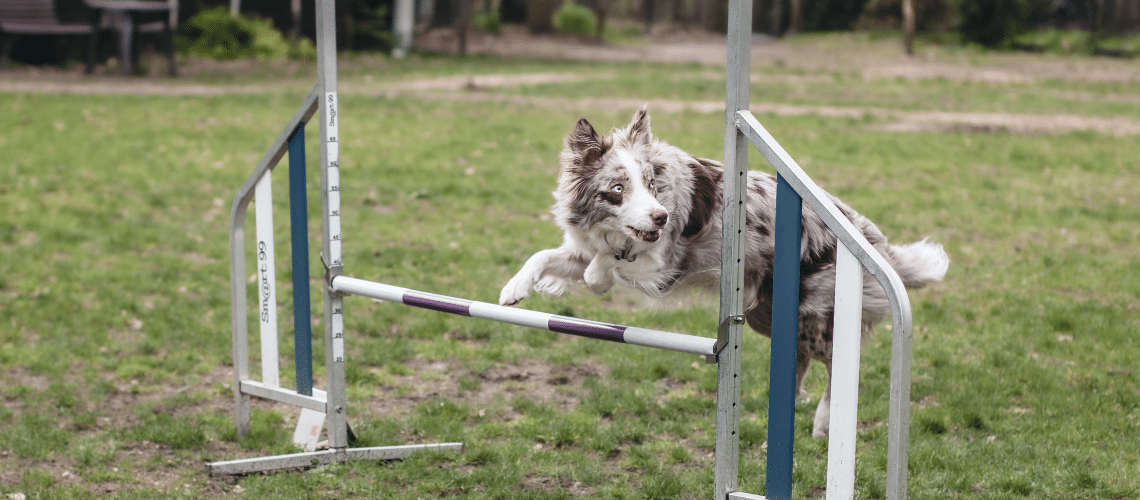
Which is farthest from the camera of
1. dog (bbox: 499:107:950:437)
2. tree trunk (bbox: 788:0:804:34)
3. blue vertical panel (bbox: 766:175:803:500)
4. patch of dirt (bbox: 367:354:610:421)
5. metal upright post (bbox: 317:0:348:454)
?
tree trunk (bbox: 788:0:804:34)

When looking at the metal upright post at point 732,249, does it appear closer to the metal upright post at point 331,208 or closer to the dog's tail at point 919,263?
the dog's tail at point 919,263

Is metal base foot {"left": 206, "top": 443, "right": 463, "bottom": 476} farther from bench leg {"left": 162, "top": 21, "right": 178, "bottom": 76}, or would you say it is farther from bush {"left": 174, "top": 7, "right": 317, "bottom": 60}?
bush {"left": 174, "top": 7, "right": 317, "bottom": 60}

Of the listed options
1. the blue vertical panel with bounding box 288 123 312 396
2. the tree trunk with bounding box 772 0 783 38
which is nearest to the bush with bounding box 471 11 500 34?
the tree trunk with bounding box 772 0 783 38

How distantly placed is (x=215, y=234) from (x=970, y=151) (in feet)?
30.0

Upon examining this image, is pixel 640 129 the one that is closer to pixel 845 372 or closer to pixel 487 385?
pixel 845 372

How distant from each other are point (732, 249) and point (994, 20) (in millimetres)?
29875

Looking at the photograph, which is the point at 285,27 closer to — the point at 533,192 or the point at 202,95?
the point at 202,95

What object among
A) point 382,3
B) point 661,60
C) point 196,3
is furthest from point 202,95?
point 661,60

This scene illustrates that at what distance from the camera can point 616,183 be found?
12.3 ft

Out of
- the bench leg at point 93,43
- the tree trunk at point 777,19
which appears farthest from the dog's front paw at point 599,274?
the tree trunk at point 777,19

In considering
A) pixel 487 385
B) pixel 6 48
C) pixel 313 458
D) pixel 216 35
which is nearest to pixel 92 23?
pixel 6 48

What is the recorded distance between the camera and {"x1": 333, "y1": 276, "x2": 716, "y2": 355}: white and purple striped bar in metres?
3.45

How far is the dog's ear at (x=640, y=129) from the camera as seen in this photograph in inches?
156

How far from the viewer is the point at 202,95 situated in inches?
633
